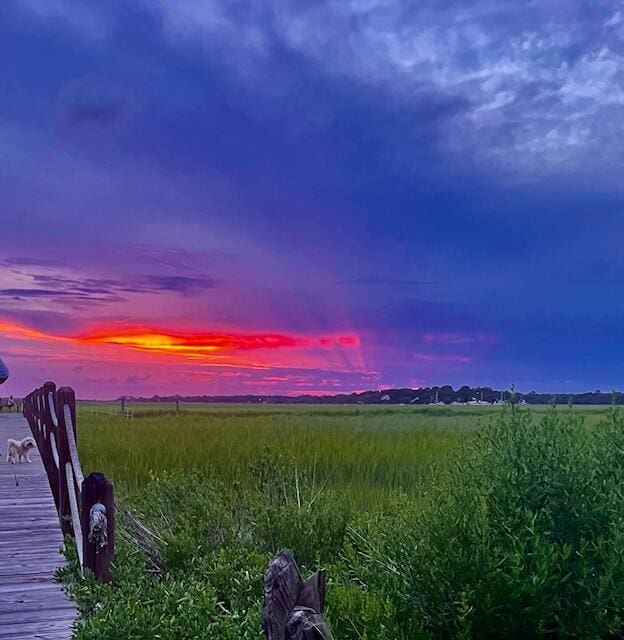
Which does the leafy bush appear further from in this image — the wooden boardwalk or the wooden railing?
the wooden boardwalk

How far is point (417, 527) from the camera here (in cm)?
389

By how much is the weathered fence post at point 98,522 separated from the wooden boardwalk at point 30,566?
1.02 feet

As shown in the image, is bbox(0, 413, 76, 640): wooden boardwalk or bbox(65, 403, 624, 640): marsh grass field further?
bbox(0, 413, 76, 640): wooden boardwalk

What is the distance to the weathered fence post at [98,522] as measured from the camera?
4848mm

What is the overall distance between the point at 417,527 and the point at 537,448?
80 cm

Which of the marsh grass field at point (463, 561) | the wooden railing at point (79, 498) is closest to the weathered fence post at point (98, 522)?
the wooden railing at point (79, 498)

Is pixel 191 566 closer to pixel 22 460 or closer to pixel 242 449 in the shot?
pixel 242 449

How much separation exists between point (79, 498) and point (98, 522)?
3.45ft

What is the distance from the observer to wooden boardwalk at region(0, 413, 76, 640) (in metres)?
4.46

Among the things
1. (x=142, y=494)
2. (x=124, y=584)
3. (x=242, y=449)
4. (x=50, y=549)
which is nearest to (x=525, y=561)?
(x=124, y=584)

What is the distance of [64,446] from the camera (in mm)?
7031

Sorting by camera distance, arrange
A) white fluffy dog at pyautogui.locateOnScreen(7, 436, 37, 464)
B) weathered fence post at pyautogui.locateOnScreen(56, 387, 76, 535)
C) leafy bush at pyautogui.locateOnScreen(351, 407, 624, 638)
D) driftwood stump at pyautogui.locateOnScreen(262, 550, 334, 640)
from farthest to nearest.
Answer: white fluffy dog at pyautogui.locateOnScreen(7, 436, 37, 464) < weathered fence post at pyautogui.locateOnScreen(56, 387, 76, 535) < leafy bush at pyautogui.locateOnScreen(351, 407, 624, 638) < driftwood stump at pyautogui.locateOnScreen(262, 550, 334, 640)

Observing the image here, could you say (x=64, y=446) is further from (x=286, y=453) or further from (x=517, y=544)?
(x=517, y=544)

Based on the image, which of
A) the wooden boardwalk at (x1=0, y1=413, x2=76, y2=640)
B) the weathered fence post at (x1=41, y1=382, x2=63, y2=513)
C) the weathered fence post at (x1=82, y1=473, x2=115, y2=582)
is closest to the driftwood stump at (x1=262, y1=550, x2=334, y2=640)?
the wooden boardwalk at (x1=0, y1=413, x2=76, y2=640)
